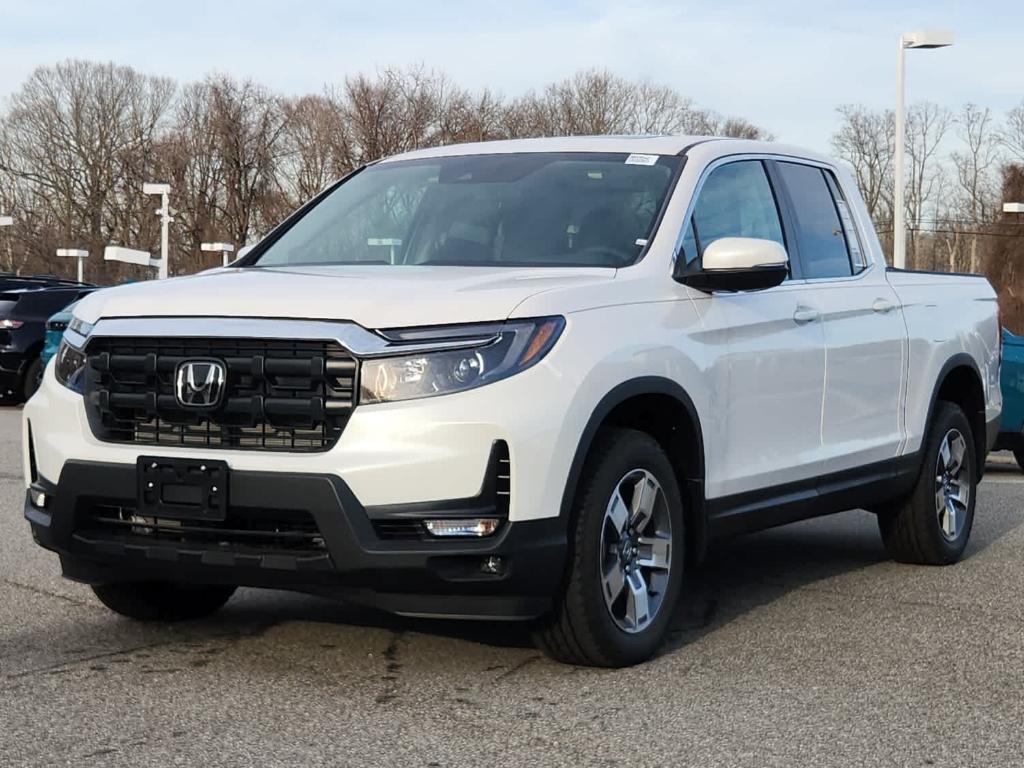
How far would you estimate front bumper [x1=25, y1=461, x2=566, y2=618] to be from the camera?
4871mm

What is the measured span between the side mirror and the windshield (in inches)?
9.1

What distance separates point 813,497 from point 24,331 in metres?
14.9

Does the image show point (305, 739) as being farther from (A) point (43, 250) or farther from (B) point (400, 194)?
(A) point (43, 250)

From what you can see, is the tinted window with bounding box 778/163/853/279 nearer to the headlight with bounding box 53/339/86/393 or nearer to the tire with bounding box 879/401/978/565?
the tire with bounding box 879/401/978/565

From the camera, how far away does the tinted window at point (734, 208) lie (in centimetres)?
618

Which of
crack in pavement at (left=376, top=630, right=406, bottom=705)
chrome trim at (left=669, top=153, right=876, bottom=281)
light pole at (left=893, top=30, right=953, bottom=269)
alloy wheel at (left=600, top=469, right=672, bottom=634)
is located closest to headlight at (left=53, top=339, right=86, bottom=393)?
crack in pavement at (left=376, top=630, right=406, bottom=705)

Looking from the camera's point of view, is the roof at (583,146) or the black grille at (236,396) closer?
the black grille at (236,396)

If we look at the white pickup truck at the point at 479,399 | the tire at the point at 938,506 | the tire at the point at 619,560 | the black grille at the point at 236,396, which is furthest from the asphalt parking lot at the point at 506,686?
the black grille at the point at 236,396

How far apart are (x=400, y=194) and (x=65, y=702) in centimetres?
265

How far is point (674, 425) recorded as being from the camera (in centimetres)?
577

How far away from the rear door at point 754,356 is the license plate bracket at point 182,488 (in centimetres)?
173

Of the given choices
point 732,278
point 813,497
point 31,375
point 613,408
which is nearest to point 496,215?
point 732,278

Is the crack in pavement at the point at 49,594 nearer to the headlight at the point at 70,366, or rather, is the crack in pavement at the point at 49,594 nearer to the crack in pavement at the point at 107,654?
the crack in pavement at the point at 107,654

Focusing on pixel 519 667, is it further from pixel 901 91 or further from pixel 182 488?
pixel 901 91
